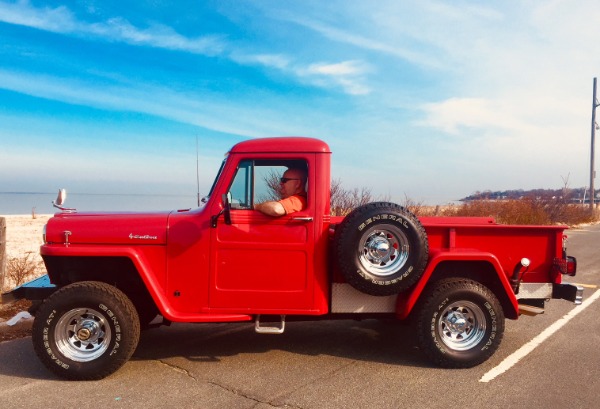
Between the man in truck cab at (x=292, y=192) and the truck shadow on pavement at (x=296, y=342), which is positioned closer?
the man in truck cab at (x=292, y=192)

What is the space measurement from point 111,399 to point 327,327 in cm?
283

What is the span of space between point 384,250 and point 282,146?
1.32 metres

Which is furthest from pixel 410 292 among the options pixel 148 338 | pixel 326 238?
pixel 148 338

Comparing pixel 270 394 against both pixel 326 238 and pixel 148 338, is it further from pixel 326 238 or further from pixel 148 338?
pixel 148 338

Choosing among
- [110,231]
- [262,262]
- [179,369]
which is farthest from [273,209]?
[179,369]

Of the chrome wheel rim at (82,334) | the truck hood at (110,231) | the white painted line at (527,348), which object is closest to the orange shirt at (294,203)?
the truck hood at (110,231)

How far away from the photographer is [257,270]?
177 inches

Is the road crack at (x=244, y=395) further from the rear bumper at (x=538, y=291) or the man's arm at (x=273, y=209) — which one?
the rear bumper at (x=538, y=291)

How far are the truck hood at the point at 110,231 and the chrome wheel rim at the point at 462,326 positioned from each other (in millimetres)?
2726

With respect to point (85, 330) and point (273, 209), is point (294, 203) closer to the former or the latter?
point (273, 209)

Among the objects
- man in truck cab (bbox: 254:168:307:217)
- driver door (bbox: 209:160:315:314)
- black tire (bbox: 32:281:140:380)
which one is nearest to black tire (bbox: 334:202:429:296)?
driver door (bbox: 209:160:315:314)

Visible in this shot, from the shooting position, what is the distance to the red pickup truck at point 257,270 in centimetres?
433

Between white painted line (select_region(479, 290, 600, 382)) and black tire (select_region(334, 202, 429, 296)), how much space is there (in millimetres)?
1120

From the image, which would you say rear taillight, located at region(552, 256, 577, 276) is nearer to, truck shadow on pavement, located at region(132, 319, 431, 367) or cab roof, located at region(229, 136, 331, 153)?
truck shadow on pavement, located at region(132, 319, 431, 367)
